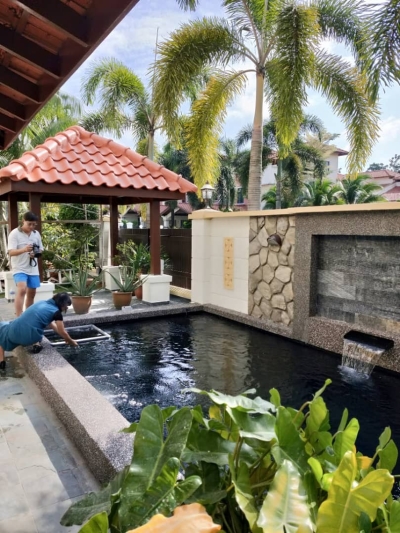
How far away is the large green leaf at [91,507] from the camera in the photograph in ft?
5.65

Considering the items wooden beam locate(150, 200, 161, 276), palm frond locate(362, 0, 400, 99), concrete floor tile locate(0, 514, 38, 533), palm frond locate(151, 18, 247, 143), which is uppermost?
palm frond locate(151, 18, 247, 143)

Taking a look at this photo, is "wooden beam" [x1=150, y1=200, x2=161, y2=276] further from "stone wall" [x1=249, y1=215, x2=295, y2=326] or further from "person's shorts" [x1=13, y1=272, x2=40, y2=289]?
"person's shorts" [x1=13, y1=272, x2=40, y2=289]

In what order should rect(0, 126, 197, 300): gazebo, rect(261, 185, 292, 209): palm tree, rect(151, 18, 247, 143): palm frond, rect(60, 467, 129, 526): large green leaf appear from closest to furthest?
rect(60, 467, 129, 526): large green leaf < rect(0, 126, 197, 300): gazebo < rect(151, 18, 247, 143): palm frond < rect(261, 185, 292, 209): palm tree

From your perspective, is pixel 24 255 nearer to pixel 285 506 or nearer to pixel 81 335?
pixel 81 335

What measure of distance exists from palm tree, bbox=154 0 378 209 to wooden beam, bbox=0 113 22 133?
6.05m

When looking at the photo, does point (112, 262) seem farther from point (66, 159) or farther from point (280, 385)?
point (280, 385)

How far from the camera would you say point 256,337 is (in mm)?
7293

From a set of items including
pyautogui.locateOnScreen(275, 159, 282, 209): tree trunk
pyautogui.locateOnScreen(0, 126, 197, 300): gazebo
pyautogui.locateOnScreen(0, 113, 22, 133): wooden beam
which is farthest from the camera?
pyautogui.locateOnScreen(275, 159, 282, 209): tree trunk

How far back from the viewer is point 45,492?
9.20ft

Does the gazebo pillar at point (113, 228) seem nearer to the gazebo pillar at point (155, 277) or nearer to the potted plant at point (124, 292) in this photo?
the gazebo pillar at point (155, 277)

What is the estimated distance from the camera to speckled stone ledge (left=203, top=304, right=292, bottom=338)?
732 cm

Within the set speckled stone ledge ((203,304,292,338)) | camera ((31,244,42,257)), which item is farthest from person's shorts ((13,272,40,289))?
speckled stone ledge ((203,304,292,338))

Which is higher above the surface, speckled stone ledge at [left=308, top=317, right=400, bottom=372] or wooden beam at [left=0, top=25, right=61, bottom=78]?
wooden beam at [left=0, top=25, right=61, bottom=78]

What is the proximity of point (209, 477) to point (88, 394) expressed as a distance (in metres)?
2.46
